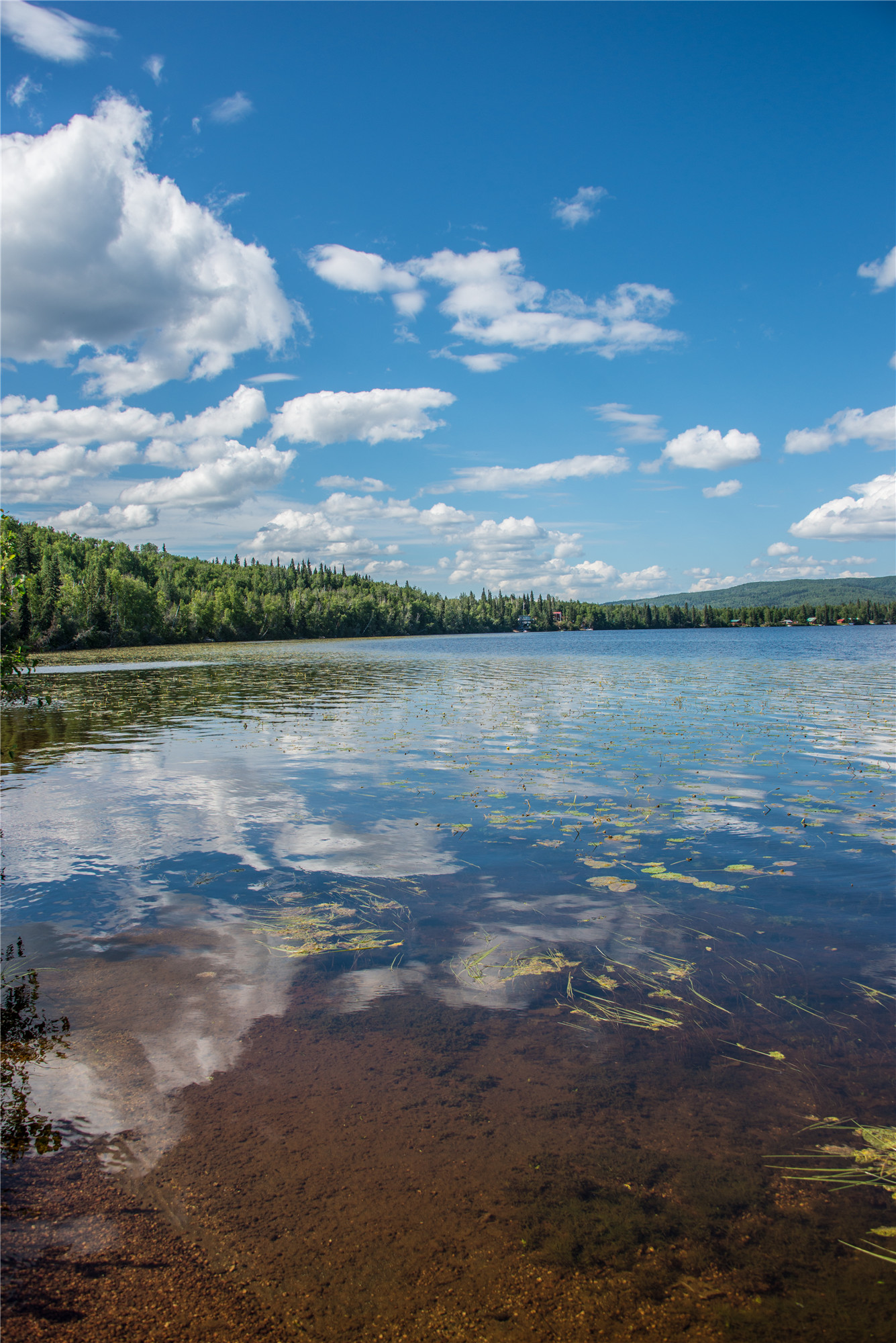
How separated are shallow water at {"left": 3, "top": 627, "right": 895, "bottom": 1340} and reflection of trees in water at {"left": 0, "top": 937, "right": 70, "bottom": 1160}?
0.13 metres

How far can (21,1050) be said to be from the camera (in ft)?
22.9

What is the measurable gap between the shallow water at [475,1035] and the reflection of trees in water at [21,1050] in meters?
0.13

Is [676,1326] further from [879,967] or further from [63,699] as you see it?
[63,699]

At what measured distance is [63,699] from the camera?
41344 mm

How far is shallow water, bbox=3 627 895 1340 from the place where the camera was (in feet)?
15.3

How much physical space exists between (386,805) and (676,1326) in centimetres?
1277

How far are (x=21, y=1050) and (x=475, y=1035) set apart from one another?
4582 millimetres

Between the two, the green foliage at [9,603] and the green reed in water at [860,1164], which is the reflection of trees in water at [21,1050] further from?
the green reed in water at [860,1164]

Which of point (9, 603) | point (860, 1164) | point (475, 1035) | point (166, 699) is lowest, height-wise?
point (860, 1164)

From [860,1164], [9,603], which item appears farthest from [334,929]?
[9,603]

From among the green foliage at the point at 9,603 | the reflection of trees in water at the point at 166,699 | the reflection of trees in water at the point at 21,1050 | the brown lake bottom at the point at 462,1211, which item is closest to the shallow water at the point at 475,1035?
the brown lake bottom at the point at 462,1211

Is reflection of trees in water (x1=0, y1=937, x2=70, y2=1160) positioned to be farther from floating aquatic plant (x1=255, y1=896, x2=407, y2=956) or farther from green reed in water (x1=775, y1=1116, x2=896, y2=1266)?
green reed in water (x1=775, y1=1116, x2=896, y2=1266)

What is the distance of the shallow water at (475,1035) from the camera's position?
15.3 ft

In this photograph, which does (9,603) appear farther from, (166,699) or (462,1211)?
(166,699)
